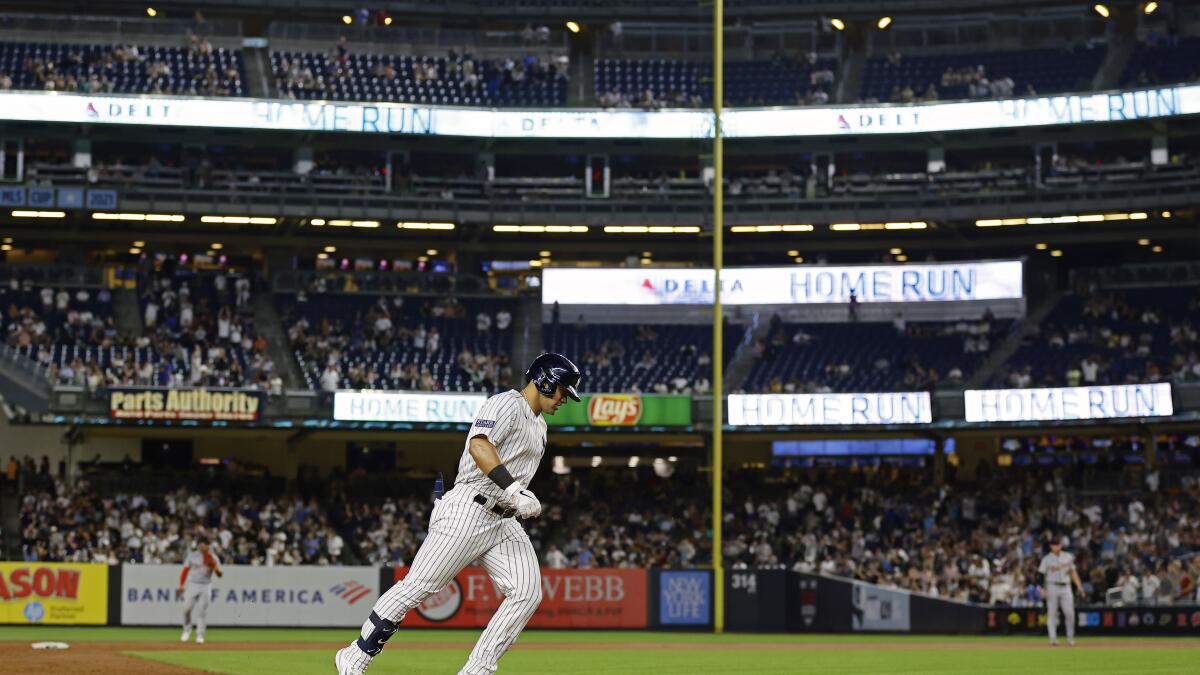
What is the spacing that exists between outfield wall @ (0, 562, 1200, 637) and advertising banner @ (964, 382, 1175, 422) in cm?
986

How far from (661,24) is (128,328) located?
2136cm

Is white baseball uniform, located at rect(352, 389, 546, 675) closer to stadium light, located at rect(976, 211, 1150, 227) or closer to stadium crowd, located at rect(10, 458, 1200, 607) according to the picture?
stadium crowd, located at rect(10, 458, 1200, 607)

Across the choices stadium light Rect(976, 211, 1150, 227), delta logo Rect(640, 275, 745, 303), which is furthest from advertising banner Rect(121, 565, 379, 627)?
stadium light Rect(976, 211, 1150, 227)

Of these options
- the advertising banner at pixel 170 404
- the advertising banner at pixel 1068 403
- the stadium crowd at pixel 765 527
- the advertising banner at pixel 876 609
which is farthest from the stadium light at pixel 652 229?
the advertising banner at pixel 876 609

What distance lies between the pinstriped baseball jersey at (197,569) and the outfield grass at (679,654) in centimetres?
111

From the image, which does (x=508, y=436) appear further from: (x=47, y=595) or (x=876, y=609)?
(x=876, y=609)

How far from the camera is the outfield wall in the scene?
32.9 metres

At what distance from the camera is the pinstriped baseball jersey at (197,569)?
25.6 metres

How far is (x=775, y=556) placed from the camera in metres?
40.9

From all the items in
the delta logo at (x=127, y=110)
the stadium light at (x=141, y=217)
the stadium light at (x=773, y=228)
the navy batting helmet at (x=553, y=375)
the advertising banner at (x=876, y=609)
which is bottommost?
the advertising banner at (x=876, y=609)

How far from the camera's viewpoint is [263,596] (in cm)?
3391

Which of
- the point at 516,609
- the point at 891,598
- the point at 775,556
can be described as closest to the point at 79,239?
the point at 775,556

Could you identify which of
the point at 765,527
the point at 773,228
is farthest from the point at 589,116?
the point at 765,527

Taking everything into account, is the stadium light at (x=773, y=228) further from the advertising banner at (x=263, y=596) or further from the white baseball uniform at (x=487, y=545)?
the white baseball uniform at (x=487, y=545)
